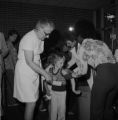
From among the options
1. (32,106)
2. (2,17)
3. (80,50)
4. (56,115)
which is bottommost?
(56,115)

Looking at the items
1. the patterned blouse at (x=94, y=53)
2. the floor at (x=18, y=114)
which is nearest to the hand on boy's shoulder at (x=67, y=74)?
the patterned blouse at (x=94, y=53)

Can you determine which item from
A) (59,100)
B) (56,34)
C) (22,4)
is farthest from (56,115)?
(22,4)

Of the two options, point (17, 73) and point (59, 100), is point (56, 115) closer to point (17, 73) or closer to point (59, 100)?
point (59, 100)

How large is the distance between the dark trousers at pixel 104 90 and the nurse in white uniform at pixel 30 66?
58 cm

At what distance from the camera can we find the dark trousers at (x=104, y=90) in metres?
2.24

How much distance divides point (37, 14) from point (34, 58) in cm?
378

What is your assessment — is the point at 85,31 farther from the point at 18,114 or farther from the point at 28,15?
the point at 28,15

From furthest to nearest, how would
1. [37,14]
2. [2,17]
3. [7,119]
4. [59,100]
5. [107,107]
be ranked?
[37,14], [2,17], [7,119], [59,100], [107,107]

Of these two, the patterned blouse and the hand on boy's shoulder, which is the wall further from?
the patterned blouse

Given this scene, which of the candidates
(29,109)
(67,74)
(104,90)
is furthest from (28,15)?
(104,90)

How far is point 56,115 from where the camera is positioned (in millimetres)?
2707

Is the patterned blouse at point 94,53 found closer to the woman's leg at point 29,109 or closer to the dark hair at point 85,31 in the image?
the dark hair at point 85,31

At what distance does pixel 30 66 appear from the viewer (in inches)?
92.2

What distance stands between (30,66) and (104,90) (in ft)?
2.92
